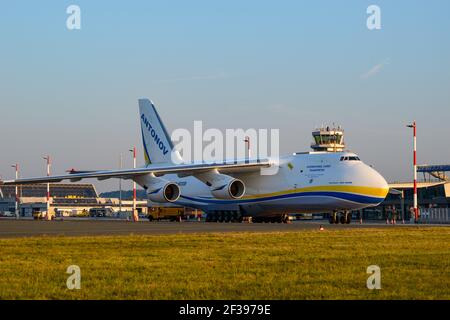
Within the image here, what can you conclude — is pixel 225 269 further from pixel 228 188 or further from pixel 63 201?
pixel 63 201

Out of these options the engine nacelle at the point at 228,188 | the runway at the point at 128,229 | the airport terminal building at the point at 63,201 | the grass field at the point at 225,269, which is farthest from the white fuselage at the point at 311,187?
the airport terminal building at the point at 63,201

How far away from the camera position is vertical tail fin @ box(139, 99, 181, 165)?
60781 millimetres

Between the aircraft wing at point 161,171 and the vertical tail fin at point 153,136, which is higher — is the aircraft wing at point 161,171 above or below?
below

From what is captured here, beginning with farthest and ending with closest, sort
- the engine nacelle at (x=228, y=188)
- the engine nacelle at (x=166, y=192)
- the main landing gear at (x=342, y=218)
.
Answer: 1. the engine nacelle at (x=166, y=192)
2. the engine nacelle at (x=228, y=188)
3. the main landing gear at (x=342, y=218)

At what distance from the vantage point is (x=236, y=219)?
5662 centimetres

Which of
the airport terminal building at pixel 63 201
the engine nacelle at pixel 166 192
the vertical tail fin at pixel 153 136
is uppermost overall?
the vertical tail fin at pixel 153 136

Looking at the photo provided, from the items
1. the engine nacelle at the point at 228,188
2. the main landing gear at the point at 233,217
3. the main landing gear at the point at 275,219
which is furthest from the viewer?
the main landing gear at the point at 233,217

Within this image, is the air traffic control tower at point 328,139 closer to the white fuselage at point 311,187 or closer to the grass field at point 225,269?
the white fuselage at point 311,187

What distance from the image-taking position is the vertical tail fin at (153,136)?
6078 centimetres

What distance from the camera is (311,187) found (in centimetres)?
4984

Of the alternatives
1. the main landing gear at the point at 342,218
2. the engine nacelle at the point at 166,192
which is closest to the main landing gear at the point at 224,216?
the engine nacelle at the point at 166,192

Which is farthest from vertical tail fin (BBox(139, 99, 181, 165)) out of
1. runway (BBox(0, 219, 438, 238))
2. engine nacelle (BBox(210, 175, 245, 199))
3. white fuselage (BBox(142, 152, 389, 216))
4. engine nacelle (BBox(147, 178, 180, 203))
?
runway (BBox(0, 219, 438, 238))

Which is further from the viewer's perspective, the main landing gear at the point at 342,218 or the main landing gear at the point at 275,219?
the main landing gear at the point at 275,219

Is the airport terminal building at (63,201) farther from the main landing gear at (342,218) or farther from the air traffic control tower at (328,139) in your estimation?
the main landing gear at (342,218)
